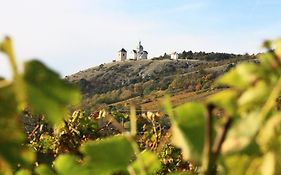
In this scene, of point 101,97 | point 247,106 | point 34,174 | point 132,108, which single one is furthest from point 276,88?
point 101,97

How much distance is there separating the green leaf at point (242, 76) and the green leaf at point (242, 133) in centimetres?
4

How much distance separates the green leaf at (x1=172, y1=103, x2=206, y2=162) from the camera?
700mm

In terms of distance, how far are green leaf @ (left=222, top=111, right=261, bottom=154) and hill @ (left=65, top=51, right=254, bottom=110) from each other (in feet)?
222

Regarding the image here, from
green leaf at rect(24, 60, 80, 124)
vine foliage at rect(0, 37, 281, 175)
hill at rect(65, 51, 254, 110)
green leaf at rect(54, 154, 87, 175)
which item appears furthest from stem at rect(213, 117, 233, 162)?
hill at rect(65, 51, 254, 110)

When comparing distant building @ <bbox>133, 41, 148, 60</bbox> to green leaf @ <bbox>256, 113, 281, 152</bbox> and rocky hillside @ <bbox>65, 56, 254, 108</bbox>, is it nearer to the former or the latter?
rocky hillside @ <bbox>65, 56, 254, 108</bbox>

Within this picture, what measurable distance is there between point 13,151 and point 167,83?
78.4m

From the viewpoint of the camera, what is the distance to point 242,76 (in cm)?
68

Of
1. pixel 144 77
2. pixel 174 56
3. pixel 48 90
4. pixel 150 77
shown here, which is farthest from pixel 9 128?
pixel 174 56

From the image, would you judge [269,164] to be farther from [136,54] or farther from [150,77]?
[136,54]

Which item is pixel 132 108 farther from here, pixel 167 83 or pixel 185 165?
pixel 167 83

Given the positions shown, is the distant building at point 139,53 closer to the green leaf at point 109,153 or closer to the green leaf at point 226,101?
the green leaf at point 109,153

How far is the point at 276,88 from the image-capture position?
65 cm

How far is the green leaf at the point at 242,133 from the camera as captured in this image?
25.2 inches

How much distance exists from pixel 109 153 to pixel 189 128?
5.2 inches
